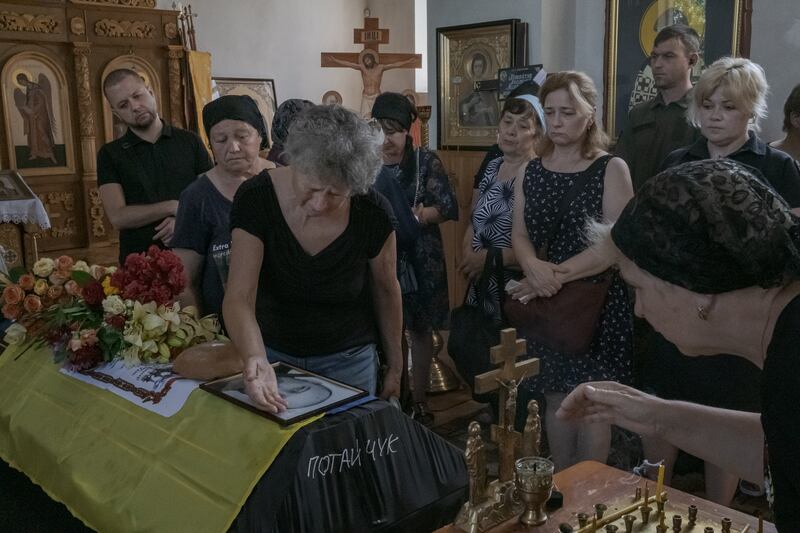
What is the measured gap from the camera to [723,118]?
9.80 feet

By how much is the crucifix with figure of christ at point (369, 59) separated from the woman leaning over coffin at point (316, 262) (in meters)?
8.81

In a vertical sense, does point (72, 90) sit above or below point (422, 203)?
above

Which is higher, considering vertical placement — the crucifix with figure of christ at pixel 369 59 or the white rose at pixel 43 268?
the crucifix with figure of christ at pixel 369 59

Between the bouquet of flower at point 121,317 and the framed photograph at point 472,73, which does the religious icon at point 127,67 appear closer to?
the framed photograph at point 472,73

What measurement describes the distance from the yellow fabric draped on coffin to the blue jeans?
388 mm

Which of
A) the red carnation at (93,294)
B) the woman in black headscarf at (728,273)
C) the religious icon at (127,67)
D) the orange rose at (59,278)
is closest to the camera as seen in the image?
the woman in black headscarf at (728,273)

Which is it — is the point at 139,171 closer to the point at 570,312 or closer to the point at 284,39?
the point at 570,312

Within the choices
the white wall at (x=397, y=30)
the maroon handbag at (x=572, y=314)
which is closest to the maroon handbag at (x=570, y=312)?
the maroon handbag at (x=572, y=314)

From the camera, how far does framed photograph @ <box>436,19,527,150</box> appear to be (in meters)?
4.95

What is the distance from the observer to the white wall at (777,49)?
404cm

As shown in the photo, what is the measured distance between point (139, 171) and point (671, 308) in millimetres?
2859

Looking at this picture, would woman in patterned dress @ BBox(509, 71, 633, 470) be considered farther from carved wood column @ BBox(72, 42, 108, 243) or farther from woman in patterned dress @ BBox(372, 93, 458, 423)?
carved wood column @ BBox(72, 42, 108, 243)

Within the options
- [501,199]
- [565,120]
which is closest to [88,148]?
[501,199]

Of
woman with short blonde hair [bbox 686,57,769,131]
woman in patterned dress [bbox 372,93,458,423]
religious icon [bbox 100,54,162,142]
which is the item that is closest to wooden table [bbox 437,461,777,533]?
woman with short blonde hair [bbox 686,57,769,131]
